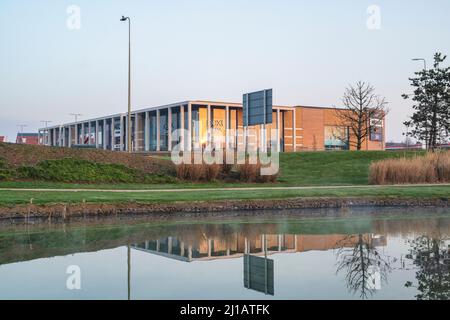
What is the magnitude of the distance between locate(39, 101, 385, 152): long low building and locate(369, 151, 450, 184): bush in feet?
149

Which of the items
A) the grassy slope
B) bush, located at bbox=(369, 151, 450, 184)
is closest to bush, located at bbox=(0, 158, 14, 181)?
the grassy slope

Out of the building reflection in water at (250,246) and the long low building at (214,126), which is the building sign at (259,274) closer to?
the building reflection in water at (250,246)

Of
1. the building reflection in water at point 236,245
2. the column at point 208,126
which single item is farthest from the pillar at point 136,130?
the building reflection in water at point 236,245

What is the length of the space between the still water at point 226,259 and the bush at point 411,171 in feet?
39.6

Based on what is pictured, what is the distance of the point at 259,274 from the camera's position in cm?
778

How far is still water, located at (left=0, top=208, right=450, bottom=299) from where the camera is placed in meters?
6.71

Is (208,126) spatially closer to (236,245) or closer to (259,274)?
(236,245)

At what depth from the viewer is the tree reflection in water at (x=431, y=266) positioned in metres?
6.52

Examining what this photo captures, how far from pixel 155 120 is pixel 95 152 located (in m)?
57.4

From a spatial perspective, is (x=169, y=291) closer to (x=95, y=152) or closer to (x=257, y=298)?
(x=257, y=298)

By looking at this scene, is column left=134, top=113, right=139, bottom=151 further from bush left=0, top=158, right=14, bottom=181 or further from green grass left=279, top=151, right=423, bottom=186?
bush left=0, top=158, right=14, bottom=181

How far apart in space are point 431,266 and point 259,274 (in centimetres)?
258

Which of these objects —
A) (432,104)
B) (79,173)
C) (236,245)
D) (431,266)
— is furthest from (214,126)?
(431,266)

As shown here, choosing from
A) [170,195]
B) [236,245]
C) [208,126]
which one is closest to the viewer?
[236,245]
